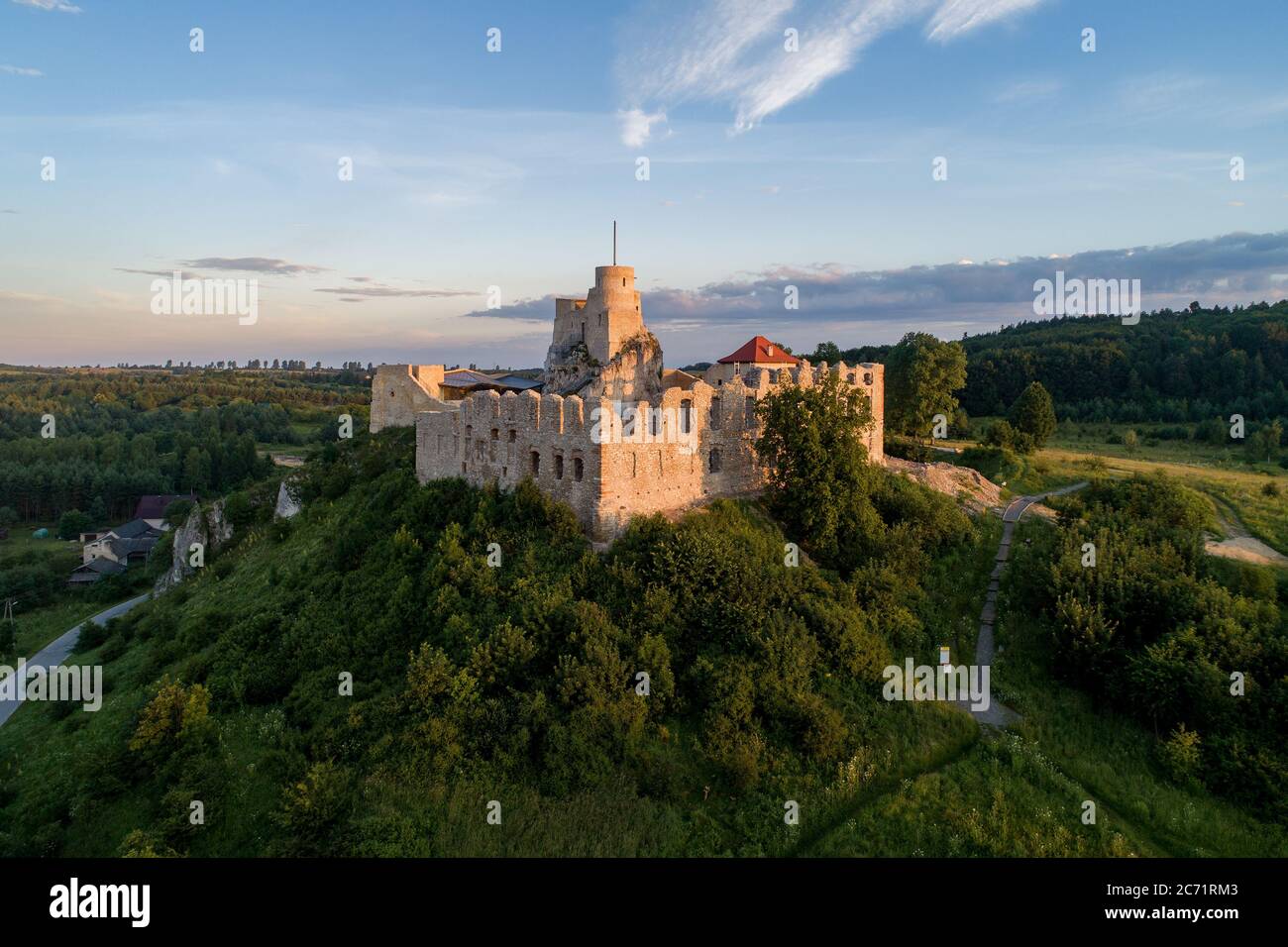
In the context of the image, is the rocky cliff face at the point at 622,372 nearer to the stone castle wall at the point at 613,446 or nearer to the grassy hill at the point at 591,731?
the stone castle wall at the point at 613,446

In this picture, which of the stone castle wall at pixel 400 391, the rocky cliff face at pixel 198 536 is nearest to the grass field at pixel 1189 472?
the stone castle wall at pixel 400 391

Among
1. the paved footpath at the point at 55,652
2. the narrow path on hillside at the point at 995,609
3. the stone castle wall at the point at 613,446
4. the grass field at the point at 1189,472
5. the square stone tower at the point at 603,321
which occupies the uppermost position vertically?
the square stone tower at the point at 603,321

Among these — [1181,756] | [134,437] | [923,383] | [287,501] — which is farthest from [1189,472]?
[134,437]

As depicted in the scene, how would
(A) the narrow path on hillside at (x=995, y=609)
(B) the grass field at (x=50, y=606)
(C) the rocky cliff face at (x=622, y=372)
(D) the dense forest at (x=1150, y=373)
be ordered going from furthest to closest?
1. (D) the dense forest at (x=1150, y=373)
2. (B) the grass field at (x=50, y=606)
3. (C) the rocky cliff face at (x=622, y=372)
4. (A) the narrow path on hillside at (x=995, y=609)

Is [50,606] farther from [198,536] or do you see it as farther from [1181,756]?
[1181,756]

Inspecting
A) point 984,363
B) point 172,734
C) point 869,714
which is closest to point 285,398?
point 984,363

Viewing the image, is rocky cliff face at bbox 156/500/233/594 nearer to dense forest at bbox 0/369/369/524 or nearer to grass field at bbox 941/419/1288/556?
dense forest at bbox 0/369/369/524
